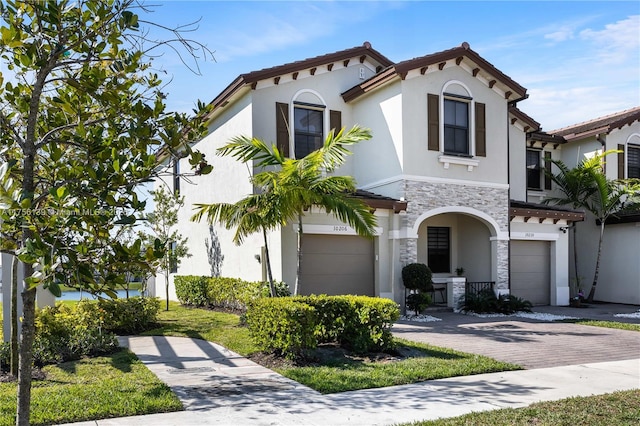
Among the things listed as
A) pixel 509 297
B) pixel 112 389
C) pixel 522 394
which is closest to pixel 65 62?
pixel 112 389

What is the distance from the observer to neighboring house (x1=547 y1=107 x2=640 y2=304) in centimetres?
2016

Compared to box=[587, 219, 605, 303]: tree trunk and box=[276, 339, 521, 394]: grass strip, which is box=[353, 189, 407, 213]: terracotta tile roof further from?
box=[587, 219, 605, 303]: tree trunk

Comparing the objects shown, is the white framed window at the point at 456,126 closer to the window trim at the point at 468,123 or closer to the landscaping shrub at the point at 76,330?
the window trim at the point at 468,123

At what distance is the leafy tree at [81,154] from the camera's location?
355 centimetres

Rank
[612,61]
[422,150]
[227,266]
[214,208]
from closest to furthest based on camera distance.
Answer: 1. [612,61]
2. [214,208]
3. [422,150]
4. [227,266]

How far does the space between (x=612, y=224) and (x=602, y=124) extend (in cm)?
422

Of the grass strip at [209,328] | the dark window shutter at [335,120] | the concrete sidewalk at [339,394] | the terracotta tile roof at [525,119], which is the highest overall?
the terracotta tile roof at [525,119]

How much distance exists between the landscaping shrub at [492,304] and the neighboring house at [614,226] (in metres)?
5.38

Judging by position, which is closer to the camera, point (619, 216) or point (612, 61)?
point (612, 61)

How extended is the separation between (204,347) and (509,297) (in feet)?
33.9

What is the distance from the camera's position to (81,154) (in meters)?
4.54

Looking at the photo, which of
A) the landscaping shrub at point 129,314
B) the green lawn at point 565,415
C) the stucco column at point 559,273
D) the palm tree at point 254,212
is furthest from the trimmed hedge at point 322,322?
the stucco column at point 559,273

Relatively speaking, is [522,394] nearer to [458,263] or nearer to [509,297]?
[509,297]

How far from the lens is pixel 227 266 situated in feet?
60.5
